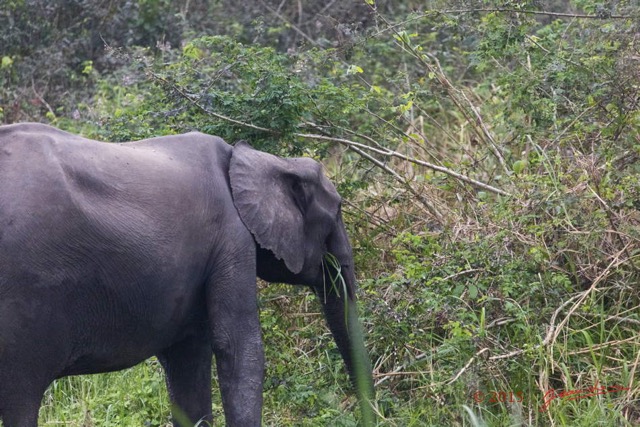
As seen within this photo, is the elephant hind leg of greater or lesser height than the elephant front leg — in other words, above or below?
below

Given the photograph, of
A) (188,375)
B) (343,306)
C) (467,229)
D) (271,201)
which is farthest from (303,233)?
(467,229)

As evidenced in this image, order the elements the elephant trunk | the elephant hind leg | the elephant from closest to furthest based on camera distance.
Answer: the elephant
the elephant hind leg
the elephant trunk

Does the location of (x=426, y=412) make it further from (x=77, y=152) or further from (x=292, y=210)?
(x=77, y=152)

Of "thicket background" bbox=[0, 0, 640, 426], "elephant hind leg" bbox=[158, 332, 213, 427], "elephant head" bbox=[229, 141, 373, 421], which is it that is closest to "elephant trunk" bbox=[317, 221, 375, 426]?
"elephant head" bbox=[229, 141, 373, 421]

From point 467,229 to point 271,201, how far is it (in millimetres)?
1822

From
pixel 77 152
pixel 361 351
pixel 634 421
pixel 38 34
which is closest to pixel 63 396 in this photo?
pixel 361 351

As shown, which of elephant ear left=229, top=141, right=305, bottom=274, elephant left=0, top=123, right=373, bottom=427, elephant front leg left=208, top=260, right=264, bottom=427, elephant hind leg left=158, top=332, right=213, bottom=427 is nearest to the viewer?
elephant left=0, top=123, right=373, bottom=427

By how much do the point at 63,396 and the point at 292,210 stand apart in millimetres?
2272

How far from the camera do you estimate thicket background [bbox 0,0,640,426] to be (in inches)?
237

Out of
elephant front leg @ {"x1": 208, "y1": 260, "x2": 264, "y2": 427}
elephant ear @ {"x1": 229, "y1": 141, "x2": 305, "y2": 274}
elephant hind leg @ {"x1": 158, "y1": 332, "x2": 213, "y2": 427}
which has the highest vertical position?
elephant ear @ {"x1": 229, "y1": 141, "x2": 305, "y2": 274}

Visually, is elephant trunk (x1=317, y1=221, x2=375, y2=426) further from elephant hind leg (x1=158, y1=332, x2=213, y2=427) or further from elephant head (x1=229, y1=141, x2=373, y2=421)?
elephant hind leg (x1=158, y1=332, x2=213, y2=427)

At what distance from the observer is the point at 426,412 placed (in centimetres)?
591

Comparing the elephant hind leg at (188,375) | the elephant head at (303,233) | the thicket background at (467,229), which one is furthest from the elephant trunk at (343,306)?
the elephant hind leg at (188,375)

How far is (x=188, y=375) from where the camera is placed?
5871mm
